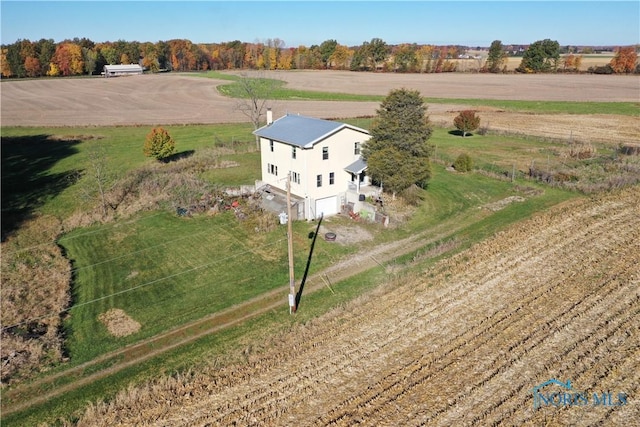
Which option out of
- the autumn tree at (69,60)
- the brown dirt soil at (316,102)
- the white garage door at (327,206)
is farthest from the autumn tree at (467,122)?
the autumn tree at (69,60)

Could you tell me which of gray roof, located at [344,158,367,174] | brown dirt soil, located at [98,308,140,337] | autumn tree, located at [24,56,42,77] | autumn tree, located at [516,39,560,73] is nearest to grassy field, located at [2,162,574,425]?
brown dirt soil, located at [98,308,140,337]

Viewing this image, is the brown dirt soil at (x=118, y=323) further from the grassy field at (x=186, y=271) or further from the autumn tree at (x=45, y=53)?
the autumn tree at (x=45, y=53)

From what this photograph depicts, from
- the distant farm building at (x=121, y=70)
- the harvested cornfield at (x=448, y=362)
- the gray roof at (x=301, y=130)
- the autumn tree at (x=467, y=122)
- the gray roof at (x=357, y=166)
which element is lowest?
the harvested cornfield at (x=448, y=362)

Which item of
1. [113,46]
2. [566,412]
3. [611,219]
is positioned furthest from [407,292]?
[113,46]

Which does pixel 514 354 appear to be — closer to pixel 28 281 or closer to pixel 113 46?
pixel 28 281

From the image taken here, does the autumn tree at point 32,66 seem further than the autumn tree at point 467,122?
Yes
